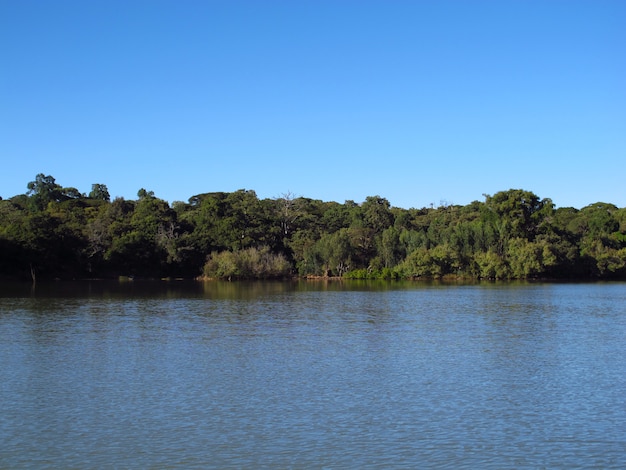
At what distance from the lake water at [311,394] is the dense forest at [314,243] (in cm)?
4415

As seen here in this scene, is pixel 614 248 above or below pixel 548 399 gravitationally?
above

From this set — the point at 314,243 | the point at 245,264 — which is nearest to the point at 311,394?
the point at 245,264

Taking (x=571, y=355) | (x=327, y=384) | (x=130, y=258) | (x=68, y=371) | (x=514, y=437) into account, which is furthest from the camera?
(x=130, y=258)

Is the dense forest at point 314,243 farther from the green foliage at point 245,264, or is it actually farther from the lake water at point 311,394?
the lake water at point 311,394

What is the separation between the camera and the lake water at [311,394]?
9844mm

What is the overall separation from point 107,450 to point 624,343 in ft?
55.7

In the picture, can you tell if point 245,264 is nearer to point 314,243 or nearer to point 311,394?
point 314,243

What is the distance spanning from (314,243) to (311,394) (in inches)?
2701

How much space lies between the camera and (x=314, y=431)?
10.9 meters

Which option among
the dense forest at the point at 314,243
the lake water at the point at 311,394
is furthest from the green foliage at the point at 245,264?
the lake water at the point at 311,394

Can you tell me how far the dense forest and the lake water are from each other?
4415 cm

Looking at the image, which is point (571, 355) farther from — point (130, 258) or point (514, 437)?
point (130, 258)

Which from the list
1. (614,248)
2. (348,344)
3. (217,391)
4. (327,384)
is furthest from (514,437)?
(614,248)

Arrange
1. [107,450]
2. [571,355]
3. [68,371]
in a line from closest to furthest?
1. [107,450]
2. [68,371]
3. [571,355]
